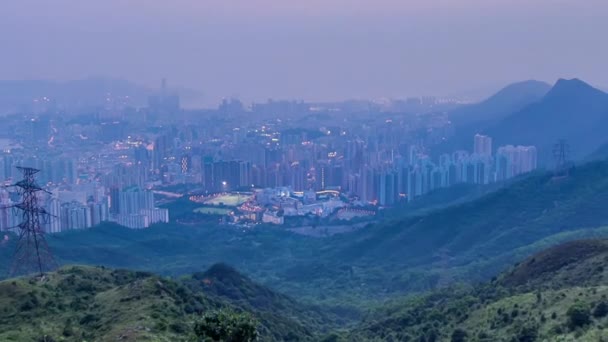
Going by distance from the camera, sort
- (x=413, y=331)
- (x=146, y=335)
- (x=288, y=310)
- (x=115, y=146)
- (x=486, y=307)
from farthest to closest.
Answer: (x=115, y=146), (x=288, y=310), (x=413, y=331), (x=486, y=307), (x=146, y=335)

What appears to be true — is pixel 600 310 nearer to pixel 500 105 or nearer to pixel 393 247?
pixel 393 247

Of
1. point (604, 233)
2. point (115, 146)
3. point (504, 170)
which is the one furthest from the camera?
point (115, 146)

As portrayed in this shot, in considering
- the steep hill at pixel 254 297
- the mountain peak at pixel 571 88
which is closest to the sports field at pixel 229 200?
the steep hill at pixel 254 297

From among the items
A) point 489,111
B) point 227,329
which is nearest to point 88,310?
point 227,329

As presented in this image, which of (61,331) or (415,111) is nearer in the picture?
(61,331)

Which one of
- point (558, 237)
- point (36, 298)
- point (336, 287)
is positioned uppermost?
point (36, 298)

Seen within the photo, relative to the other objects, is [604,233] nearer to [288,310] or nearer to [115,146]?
[288,310]

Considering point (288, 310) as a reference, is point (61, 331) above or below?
above

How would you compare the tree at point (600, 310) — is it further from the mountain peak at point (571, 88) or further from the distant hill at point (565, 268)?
the mountain peak at point (571, 88)

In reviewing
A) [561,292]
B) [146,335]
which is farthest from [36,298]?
[561,292]
